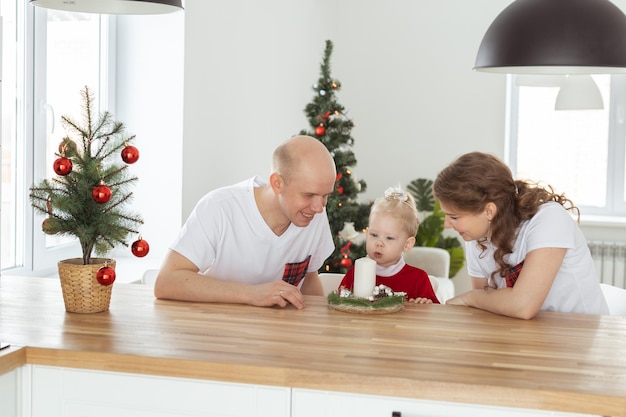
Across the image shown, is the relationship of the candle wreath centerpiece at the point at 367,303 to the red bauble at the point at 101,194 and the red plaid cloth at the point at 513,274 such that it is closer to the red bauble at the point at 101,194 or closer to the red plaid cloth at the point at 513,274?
the red plaid cloth at the point at 513,274

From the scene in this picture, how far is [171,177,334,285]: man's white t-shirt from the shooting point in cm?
264

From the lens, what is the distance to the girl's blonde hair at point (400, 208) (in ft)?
9.38

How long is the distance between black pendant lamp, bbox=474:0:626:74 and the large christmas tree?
286 centimetres

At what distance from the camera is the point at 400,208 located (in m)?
2.87

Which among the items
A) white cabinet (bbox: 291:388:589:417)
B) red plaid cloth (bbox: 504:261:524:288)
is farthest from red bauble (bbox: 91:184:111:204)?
red plaid cloth (bbox: 504:261:524:288)

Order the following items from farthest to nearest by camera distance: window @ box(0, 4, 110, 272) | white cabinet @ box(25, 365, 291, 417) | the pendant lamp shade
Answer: the pendant lamp shade < window @ box(0, 4, 110, 272) < white cabinet @ box(25, 365, 291, 417)

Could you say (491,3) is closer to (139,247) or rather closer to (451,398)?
(139,247)

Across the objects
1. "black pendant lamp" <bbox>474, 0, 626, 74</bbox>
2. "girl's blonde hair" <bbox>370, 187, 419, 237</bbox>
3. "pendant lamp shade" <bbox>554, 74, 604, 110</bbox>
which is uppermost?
"pendant lamp shade" <bbox>554, 74, 604, 110</bbox>

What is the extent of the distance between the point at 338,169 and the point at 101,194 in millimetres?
3057

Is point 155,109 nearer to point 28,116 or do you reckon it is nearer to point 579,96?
point 28,116

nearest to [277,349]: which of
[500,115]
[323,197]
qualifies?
[323,197]

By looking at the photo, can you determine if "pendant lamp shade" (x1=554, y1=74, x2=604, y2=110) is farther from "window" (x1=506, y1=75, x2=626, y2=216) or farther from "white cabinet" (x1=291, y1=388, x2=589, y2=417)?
"white cabinet" (x1=291, y1=388, x2=589, y2=417)

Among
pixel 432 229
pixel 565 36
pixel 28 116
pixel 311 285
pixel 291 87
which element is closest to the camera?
pixel 565 36

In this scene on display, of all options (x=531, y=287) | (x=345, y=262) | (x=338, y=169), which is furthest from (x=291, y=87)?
(x=531, y=287)
